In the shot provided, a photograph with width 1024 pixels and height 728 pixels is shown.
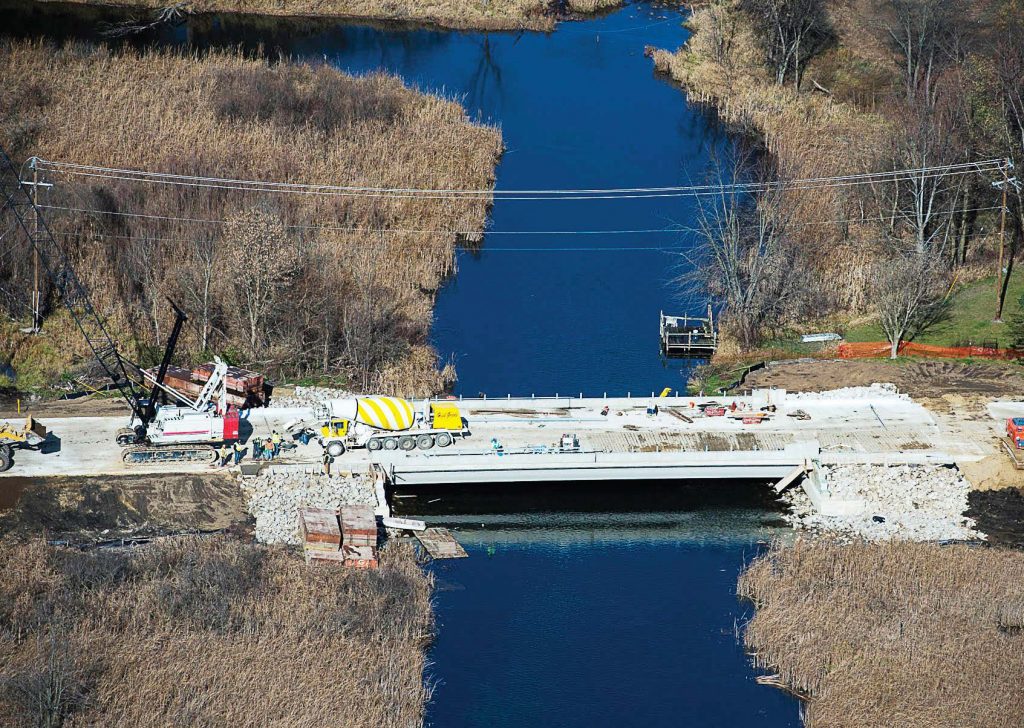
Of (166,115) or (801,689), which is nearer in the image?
(801,689)

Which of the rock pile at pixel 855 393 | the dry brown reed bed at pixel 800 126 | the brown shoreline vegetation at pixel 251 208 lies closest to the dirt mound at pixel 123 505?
the brown shoreline vegetation at pixel 251 208

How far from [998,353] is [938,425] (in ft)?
29.8

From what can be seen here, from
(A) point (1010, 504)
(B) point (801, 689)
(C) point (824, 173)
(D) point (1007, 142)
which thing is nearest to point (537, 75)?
(C) point (824, 173)

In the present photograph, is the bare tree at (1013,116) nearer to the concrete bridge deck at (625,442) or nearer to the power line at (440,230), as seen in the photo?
the power line at (440,230)

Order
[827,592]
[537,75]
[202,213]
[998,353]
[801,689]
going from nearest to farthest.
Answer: [801,689], [827,592], [998,353], [202,213], [537,75]

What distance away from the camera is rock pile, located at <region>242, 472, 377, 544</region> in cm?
6072

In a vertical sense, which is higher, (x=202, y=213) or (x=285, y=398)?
(x=202, y=213)

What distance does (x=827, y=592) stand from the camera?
56562 mm

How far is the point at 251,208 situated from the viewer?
259 feet

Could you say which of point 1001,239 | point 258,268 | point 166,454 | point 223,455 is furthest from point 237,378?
point 1001,239

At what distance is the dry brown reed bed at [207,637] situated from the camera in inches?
1924

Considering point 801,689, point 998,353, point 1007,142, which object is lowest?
point 801,689

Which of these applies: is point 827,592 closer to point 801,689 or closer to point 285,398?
point 801,689

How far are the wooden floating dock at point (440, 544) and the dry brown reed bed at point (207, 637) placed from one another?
2046mm
